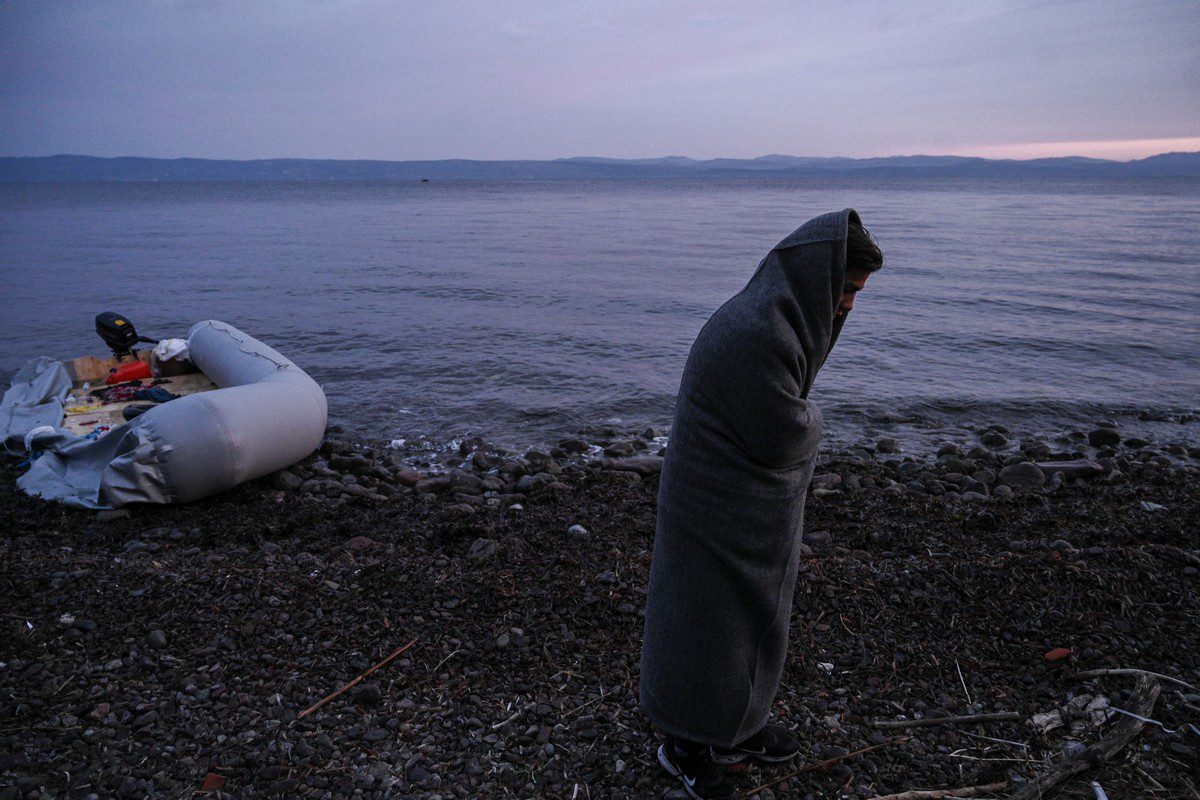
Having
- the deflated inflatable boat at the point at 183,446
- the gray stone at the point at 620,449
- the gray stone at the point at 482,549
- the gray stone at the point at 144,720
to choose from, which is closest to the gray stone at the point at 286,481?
the deflated inflatable boat at the point at 183,446

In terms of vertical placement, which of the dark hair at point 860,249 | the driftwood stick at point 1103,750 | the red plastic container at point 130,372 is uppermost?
the dark hair at point 860,249

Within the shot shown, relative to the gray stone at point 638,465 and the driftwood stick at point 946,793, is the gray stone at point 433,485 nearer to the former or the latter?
the gray stone at point 638,465

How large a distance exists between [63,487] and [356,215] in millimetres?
57687

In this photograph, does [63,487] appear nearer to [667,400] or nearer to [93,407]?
[93,407]

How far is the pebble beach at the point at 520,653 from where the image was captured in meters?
3.53

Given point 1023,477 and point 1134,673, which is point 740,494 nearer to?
point 1134,673

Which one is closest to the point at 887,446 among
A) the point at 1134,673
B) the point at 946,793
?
the point at 1134,673

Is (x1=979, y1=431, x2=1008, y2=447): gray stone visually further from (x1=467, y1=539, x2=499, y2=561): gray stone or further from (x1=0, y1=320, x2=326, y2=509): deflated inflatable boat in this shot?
(x1=0, y1=320, x2=326, y2=509): deflated inflatable boat

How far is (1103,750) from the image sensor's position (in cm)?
348

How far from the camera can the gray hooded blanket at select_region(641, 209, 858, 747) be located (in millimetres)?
2701

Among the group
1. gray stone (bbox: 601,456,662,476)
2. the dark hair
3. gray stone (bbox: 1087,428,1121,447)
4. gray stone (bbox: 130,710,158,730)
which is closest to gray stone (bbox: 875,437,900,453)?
gray stone (bbox: 1087,428,1121,447)

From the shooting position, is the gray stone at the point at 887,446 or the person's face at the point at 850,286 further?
the gray stone at the point at 887,446

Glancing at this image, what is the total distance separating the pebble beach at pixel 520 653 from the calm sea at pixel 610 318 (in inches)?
169

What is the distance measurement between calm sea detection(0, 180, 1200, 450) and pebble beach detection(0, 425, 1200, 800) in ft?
14.1
